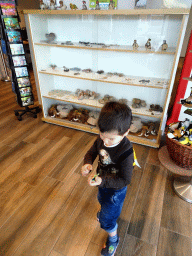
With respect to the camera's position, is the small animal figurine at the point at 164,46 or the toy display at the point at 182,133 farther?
the small animal figurine at the point at 164,46

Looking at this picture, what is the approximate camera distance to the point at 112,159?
0.92m

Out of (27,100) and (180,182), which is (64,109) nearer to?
(27,100)

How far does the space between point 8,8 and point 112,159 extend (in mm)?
2600

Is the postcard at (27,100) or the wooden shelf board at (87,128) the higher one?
the postcard at (27,100)

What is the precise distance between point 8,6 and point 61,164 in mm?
2226

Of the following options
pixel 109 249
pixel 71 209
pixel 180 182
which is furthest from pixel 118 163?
pixel 180 182

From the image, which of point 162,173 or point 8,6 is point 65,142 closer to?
point 162,173

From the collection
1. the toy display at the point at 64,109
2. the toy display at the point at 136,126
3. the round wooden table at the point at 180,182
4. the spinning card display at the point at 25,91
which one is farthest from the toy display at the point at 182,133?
the spinning card display at the point at 25,91

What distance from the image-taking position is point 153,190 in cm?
171

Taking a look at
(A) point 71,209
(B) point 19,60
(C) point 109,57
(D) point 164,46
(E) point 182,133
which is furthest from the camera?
(B) point 19,60

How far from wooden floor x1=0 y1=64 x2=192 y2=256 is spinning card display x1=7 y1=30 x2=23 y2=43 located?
60.0 inches

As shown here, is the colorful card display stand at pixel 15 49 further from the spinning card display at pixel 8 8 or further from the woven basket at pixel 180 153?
the woven basket at pixel 180 153

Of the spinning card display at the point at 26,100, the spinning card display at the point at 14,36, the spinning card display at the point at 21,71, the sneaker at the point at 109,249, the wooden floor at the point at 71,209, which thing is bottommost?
the wooden floor at the point at 71,209

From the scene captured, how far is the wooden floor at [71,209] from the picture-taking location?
1288mm
